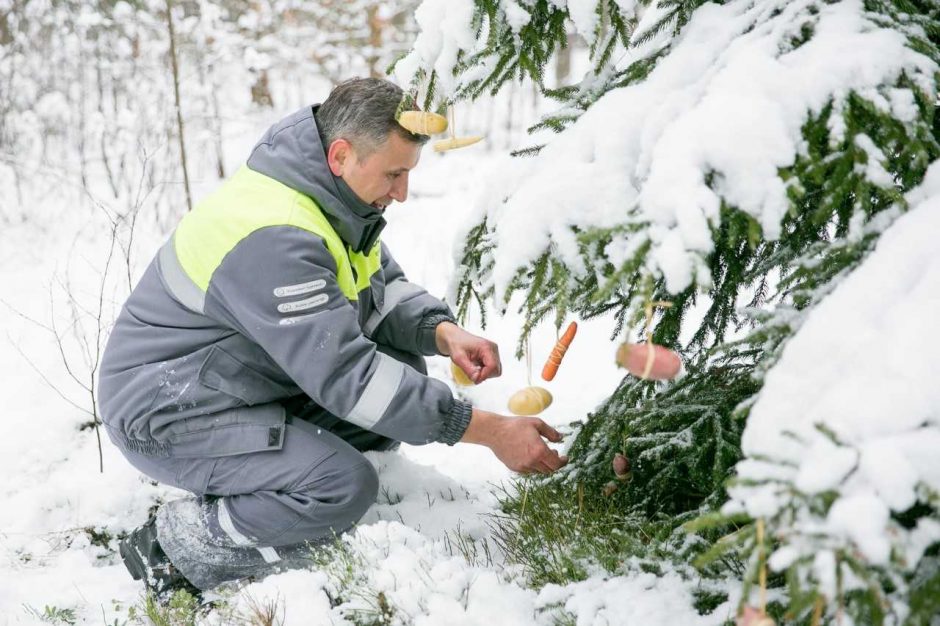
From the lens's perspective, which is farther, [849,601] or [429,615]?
[429,615]

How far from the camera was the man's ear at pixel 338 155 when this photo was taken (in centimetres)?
269

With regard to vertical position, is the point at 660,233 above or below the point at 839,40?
below

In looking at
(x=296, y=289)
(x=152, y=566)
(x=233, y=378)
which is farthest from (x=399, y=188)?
(x=152, y=566)

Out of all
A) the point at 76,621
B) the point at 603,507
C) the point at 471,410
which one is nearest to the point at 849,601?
the point at 603,507

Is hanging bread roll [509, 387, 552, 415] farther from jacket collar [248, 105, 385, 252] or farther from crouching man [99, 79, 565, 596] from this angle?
jacket collar [248, 105, 385, 252]

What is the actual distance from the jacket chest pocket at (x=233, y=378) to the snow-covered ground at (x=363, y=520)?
631mm

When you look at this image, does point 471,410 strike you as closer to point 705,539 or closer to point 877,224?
point 705,539

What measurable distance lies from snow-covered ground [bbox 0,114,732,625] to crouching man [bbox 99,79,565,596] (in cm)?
26

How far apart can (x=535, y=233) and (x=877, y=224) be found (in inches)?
27.5

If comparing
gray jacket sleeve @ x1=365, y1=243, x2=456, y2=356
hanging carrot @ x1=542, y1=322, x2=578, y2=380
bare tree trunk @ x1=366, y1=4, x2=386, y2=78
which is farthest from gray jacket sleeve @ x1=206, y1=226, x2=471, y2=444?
bare tree trunk @ x1=366, y1=4, x2=386, y2=78

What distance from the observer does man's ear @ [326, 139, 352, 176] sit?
2693 mm

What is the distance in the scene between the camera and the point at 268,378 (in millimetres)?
2816

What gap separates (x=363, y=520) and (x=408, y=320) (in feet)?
2.85

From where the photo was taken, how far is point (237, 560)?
2.77 metres
